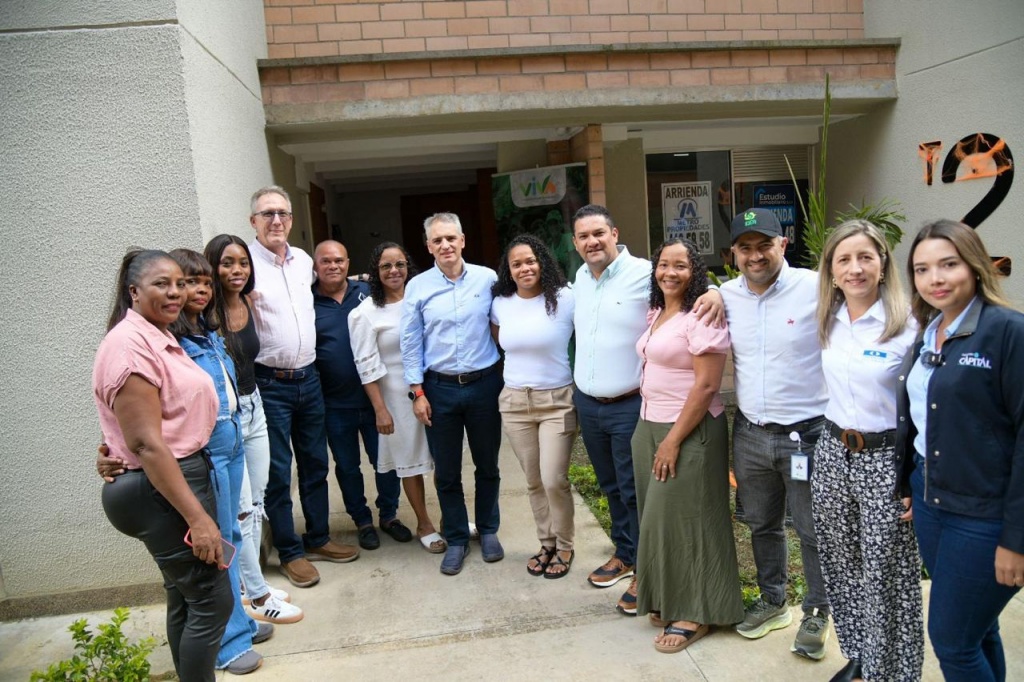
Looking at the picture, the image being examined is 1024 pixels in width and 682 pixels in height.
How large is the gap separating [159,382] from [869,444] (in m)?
2.35

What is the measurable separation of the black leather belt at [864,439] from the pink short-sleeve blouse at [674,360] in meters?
0.58

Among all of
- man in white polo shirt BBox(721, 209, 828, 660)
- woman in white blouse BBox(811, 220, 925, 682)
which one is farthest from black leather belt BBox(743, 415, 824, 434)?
woman in white blouse BBox(811, 220, 925, 682)

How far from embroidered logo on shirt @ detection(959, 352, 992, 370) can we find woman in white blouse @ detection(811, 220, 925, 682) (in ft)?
1.11

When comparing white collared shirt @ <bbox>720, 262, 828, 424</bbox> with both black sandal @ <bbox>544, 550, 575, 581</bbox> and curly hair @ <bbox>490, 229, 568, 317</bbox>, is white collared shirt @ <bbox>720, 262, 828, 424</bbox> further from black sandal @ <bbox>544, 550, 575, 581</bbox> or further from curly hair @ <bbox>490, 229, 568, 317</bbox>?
black sandal @ <bbox>544, 550, 575, 581</bbox>

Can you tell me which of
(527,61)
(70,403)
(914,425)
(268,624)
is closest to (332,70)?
(527,61)

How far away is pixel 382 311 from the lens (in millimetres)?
4098

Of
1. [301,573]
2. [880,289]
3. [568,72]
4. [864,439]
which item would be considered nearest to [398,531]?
[301,573]

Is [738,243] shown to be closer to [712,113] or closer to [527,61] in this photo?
[527,61]

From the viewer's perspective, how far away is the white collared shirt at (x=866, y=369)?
2.42m

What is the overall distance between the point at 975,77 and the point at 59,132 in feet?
20.9

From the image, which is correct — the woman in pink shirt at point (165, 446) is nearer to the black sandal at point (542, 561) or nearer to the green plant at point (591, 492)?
the black sandal at point (542, 561)

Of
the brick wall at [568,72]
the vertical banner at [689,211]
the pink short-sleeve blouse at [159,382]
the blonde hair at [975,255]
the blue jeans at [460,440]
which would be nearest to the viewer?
the blonde hair at [975,255]

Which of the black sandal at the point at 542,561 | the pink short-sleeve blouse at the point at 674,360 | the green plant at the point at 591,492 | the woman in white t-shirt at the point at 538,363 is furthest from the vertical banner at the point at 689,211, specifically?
the pink short-sleeve blouse at the point at 674,360

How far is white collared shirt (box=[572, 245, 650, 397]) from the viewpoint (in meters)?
3.37
